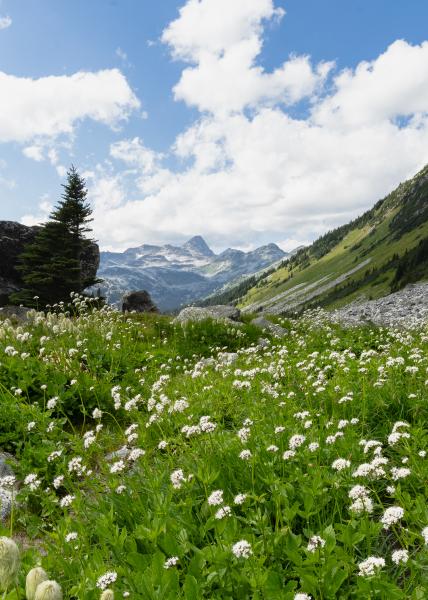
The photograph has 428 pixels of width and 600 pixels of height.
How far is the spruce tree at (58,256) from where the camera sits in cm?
3756

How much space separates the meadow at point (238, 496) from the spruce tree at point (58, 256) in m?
30.4

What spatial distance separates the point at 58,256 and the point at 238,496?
128 ft

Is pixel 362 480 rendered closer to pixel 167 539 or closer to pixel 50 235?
pixel 167 539

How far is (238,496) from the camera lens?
381cm

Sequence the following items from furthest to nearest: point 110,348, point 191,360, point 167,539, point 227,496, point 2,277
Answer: point 2,277
point 191,360
point 110,348
point 227,496
point 167,539

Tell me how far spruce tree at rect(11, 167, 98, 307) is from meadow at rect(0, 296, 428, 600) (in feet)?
99.7

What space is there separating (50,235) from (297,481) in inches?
1611

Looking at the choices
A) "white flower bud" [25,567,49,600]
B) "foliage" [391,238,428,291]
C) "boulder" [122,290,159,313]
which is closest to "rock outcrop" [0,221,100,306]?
"boulder" [122,290,159,313]

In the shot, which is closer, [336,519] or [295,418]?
[336,519]

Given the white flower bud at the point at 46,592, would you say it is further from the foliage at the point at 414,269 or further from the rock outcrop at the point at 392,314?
the foliage at the point at 414,269

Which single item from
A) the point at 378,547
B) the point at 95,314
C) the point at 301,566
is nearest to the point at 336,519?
the point at 378,547

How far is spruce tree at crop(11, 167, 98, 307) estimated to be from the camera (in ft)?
123

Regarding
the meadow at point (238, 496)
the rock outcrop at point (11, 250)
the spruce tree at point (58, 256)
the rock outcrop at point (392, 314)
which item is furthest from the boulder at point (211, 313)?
the rock outcrop at point (11, 250)

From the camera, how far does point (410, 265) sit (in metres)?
132
